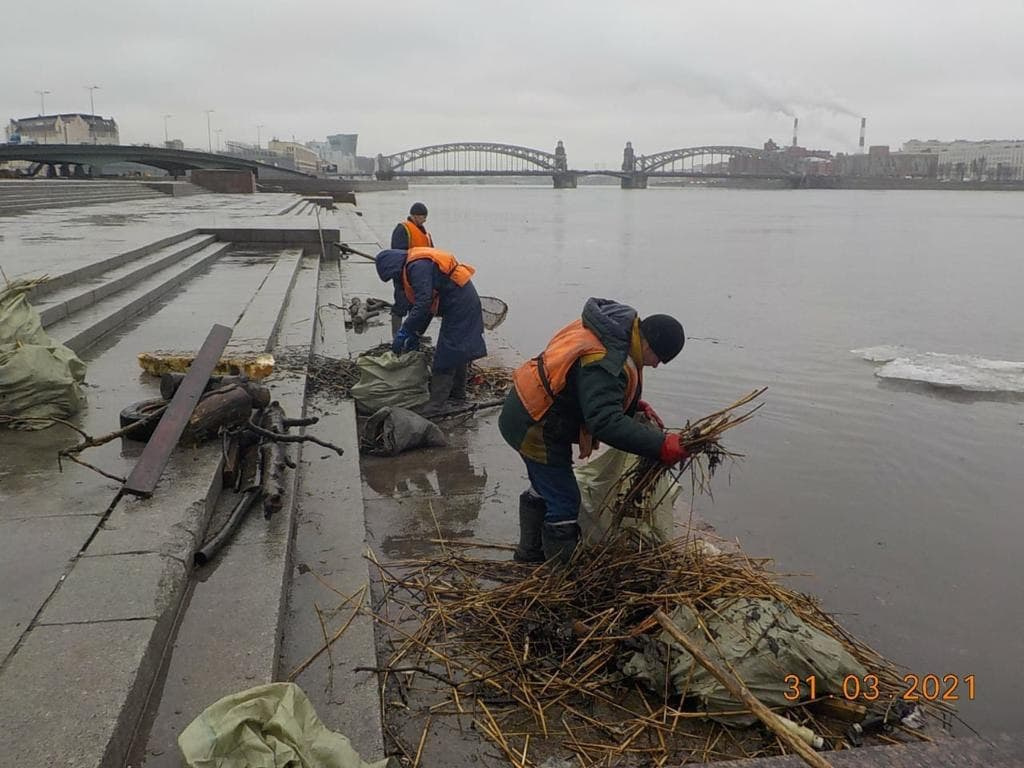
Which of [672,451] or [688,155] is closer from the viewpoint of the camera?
[672,451]

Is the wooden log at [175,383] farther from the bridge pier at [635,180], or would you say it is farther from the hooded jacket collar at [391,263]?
the bridge pier at [635,180]

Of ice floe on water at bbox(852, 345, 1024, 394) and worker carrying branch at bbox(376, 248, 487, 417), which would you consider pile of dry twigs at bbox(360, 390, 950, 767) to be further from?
ice floe on water at bbox(852, 345, 1024, 394)

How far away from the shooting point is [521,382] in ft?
11.7

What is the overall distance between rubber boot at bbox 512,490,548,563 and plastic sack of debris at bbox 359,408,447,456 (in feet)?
5.79

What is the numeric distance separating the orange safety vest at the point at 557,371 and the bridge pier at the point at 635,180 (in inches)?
4602

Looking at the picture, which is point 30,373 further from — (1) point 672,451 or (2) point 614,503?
(1) point 672,451

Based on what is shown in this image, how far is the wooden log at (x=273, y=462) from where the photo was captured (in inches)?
140

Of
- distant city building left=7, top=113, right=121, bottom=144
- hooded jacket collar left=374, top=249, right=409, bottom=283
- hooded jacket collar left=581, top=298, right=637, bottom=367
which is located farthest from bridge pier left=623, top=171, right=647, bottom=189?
hooded jacket collar left=581, top=298, right=637, bottom=367

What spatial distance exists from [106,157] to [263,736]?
5438 centimetres

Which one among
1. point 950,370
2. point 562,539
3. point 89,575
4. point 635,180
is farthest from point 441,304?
point 635,180

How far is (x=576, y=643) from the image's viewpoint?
10.7 ft

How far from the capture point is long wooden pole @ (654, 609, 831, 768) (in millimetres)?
2264

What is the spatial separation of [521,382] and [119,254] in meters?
6.77
